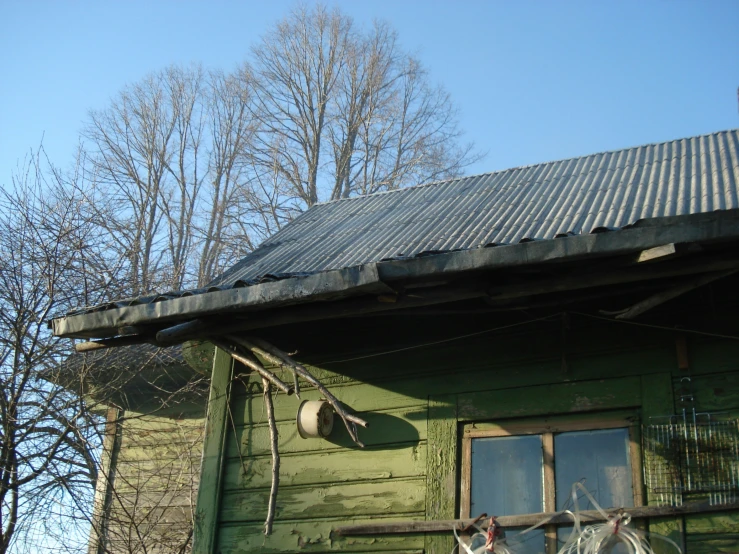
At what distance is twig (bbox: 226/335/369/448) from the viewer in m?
5.14

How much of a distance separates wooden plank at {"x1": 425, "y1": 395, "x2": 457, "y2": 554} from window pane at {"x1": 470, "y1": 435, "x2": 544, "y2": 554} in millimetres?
120

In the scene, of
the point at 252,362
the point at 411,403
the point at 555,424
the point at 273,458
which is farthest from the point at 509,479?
the point at 252,362

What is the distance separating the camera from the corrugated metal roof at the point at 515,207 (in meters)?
5.56

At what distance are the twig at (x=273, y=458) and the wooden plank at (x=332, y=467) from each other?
14 centimetres

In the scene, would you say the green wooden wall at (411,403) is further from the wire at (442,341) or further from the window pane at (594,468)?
the window pane at (594,468)

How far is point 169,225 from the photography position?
16859 mm

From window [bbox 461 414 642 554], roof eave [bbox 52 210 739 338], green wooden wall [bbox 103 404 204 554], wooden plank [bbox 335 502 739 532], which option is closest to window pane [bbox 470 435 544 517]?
window [bbox 461 414 642 554]

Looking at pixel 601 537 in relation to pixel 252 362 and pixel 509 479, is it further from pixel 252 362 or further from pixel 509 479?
pixel 252 362

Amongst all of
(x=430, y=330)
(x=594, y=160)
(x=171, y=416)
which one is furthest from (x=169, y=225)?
(x=430, y=330)

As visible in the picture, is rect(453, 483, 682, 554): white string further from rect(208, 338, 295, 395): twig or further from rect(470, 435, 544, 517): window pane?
rect(208, 338, 295, 395): twig

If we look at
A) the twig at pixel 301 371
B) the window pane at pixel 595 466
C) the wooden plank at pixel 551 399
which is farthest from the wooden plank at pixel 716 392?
the twig at pixel 301 371

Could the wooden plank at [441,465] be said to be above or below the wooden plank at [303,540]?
above

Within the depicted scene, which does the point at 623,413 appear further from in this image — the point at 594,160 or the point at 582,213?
the point at 594,160

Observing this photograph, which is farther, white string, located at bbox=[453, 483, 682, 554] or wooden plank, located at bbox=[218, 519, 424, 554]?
wooden plank, located at bbox=[218, 519, 424, 554]
